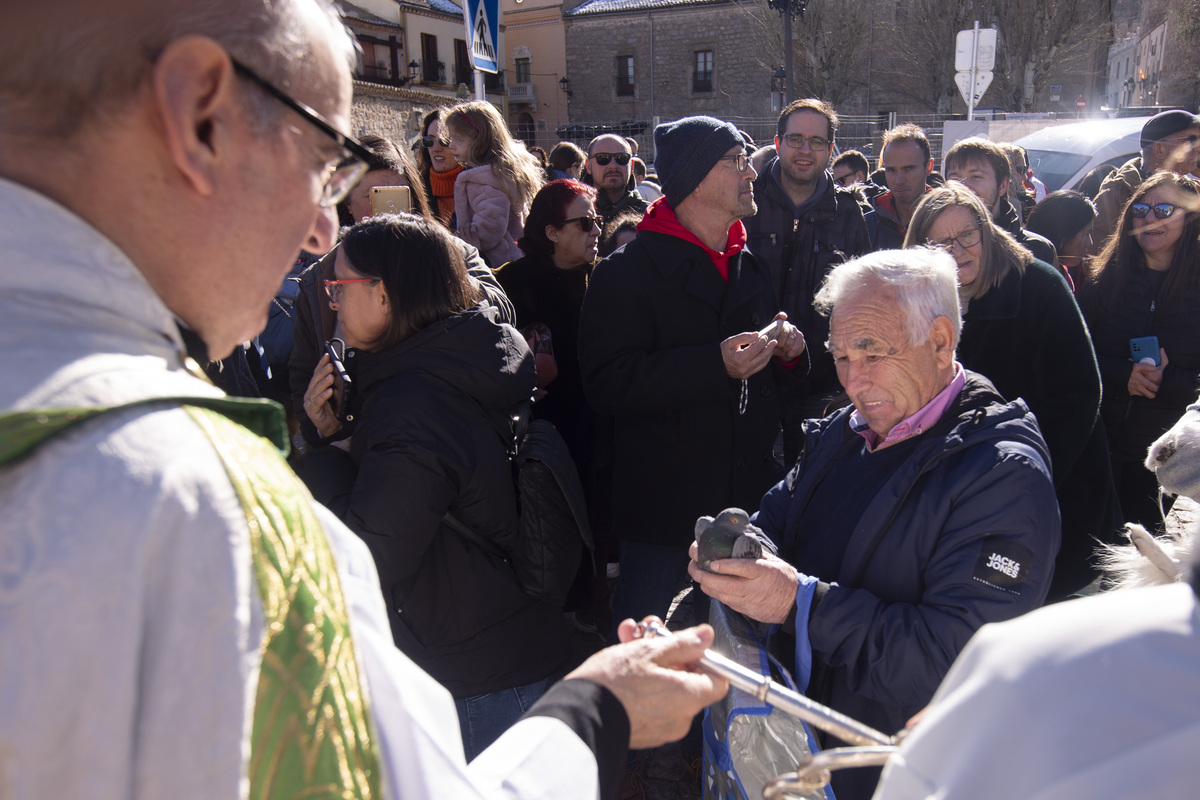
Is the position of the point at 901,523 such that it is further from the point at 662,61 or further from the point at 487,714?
the point at 662,61

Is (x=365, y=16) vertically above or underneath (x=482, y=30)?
above

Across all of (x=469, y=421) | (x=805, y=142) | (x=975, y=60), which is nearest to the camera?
(x=469, y=421)

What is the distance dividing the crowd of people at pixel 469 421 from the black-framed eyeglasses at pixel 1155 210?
22 millimetres

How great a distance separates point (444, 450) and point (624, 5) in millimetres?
43557

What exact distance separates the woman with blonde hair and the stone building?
115ft

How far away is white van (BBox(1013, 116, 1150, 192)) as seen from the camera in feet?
29.9

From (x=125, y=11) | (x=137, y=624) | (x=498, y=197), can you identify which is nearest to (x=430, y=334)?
(x=125, y=11)

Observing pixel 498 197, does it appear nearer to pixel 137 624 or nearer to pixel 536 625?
pixel 536 625

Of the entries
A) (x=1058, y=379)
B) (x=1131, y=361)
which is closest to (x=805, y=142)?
(x=1131, y=361)

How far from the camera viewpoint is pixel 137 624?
0.63 metres

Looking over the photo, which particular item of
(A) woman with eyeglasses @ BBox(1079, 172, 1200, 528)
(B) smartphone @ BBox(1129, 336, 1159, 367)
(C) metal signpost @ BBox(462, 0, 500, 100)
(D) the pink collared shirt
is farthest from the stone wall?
(D) the pink collared shirt

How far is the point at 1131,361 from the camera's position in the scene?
378 cm

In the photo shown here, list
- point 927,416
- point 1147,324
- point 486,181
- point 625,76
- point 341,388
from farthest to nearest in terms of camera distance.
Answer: point 625,76 → point 486,181 → point 1147,324 → point 341,388 → point 927,416

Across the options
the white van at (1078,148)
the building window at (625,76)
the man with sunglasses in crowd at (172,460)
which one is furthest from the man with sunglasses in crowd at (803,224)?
the building window at (625,76)
